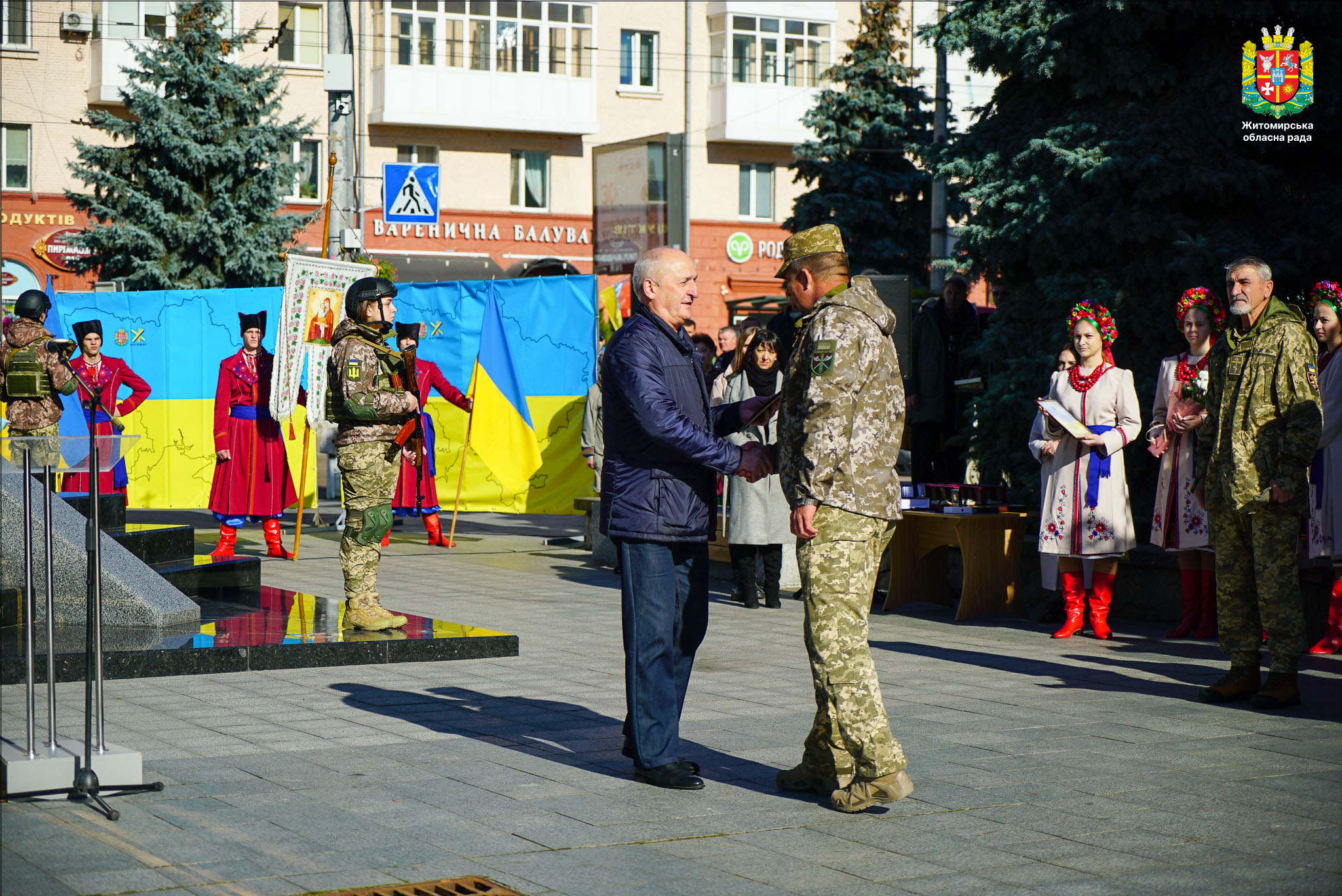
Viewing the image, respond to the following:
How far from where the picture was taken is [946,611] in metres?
11.9

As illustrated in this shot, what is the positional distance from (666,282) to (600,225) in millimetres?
21174

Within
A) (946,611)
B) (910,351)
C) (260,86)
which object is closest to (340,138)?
(910,351)

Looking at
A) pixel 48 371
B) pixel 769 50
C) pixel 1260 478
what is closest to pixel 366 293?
pixel 48 371

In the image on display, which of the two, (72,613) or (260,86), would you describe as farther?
(260,86)

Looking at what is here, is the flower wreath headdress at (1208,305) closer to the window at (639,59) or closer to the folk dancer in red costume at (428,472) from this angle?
the folk dancer in red costume at (428,472)

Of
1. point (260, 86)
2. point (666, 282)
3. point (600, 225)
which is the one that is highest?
point (260, 86)

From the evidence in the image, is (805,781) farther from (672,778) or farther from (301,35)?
(301,35)

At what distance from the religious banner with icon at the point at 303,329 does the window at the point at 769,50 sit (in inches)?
1236

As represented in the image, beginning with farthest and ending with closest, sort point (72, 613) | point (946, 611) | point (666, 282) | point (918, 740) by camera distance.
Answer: point (946, 611), point (72, 613), point (918, 740), point (666, 282)

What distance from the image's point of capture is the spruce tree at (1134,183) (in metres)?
12.3

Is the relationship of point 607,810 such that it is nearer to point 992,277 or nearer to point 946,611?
point 946,611

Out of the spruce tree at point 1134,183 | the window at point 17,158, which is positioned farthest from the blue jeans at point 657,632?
the window at point 17,158

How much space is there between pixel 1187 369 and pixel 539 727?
5269 millimetres

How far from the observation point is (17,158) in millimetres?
37562
